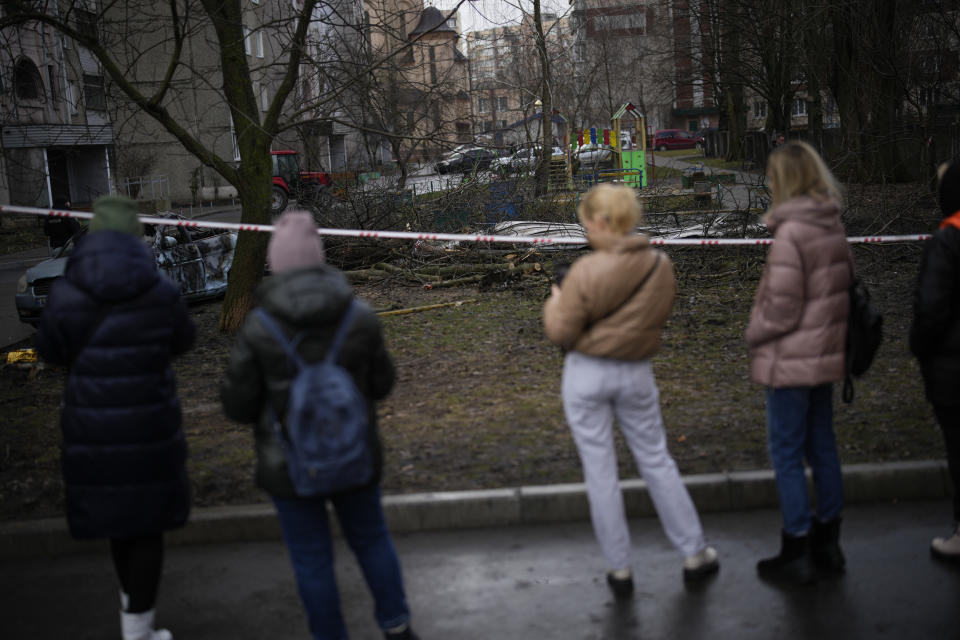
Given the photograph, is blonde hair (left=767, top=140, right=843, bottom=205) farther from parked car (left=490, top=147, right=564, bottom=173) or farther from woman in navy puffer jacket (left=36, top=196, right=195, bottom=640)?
parked car (left=490, top=147, right=564, bottom=173)

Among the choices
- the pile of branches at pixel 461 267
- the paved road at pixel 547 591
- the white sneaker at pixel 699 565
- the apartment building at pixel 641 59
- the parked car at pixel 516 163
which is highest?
the apartment building at pixel 641 59

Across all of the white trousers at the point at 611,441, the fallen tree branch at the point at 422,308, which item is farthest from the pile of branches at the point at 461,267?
the white trousers at the point at 611,441

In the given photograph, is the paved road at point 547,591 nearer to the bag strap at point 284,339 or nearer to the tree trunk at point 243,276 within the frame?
the bag strap at point 284,339

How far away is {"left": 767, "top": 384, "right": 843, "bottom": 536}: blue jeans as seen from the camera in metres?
3.98

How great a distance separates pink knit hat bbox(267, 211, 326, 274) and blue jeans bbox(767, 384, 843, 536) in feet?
7.01

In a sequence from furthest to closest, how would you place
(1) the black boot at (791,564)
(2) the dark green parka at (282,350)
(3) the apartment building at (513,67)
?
Result: (3) the apartment building at (513,67) < (1) the black boot at (791,564) < (2) the dark green parka at (282,350)

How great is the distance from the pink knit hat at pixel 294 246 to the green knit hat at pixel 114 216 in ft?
2.74

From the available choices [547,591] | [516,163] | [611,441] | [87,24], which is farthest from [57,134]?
[611,441]

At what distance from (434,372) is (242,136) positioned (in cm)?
395

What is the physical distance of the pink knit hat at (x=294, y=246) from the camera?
126 inches

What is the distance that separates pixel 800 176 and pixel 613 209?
0.87 metres

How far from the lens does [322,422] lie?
3.12m

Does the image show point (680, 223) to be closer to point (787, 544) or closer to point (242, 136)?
point (242, 136)

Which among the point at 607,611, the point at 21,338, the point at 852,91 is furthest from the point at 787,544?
the point at 852,91
